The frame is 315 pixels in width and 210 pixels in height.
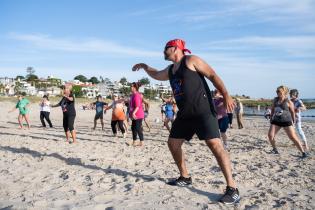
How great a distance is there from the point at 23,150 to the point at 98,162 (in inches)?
108

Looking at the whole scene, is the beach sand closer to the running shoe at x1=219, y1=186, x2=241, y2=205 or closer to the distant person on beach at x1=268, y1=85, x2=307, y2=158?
the running shoe at x1=219, y1=186, x2=241, y2=205

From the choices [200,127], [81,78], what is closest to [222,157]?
[200,127]

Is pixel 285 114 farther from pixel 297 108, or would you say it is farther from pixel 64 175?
pixel 64 175

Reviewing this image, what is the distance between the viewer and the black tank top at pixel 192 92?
4418 mm

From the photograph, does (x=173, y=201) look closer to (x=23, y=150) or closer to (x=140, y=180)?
(x=140, y=180)

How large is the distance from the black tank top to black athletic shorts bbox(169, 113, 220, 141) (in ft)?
0.22

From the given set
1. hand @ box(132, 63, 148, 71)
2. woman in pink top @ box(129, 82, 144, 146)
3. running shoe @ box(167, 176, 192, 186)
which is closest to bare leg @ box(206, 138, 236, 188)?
running shoe @ box(167, 176, 192, 186)

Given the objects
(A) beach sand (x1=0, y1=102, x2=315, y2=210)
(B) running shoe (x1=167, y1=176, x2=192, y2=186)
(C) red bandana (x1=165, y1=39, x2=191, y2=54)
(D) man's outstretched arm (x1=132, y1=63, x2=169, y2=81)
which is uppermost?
(C) red bandana (x1=165, y1=39, x2=191, y2=54)

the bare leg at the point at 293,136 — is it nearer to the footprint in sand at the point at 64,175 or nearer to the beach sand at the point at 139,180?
the beach sand at the point at 139,180

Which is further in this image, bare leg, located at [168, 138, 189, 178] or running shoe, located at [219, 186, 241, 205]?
bare leg, located at [168, 138, 189, 178]

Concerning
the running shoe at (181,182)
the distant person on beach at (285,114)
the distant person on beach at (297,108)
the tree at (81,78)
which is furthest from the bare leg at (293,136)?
the tree at (81,78)

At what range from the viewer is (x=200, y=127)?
447 centimetres

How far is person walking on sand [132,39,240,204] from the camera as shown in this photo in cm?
434

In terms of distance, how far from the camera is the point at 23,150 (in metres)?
8.69
